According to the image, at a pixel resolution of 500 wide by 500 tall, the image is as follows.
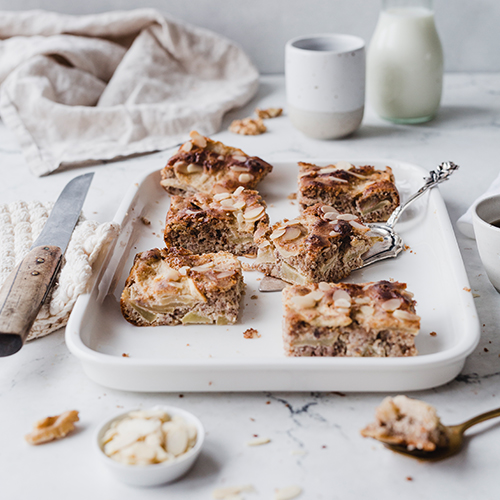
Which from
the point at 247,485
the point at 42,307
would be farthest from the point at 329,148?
the point at 247,485

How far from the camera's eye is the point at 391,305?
63.9 inches

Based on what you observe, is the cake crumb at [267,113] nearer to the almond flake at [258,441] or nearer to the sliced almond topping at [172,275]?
the sliced almond topping at [172,275]

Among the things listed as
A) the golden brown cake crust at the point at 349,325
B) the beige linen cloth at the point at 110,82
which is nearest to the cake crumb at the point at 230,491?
the golden brown cake crust at the point at 349,325

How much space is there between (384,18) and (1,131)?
97.2 inches

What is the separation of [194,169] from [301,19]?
2.15m

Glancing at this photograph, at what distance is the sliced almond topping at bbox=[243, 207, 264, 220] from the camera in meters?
2.23

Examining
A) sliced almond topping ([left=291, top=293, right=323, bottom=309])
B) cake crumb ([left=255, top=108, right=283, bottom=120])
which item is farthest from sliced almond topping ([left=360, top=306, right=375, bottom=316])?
cake crumb ([left=255, top=108, right=283, bottom=120])

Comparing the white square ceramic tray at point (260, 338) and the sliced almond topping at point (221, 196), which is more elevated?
the sliced almond topping at point (221, 196)

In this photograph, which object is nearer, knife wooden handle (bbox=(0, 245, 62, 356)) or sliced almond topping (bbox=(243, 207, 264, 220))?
knife wooden handle (bbox=(0, 245, 62, 356))

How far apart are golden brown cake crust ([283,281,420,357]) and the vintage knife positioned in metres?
0.74

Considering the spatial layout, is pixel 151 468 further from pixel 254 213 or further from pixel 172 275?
pixel 254 213

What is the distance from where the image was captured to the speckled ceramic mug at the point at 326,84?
9.98ft

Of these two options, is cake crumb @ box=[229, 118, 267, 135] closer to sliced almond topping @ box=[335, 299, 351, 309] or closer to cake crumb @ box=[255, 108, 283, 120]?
cake crumb @ box=[255, 108, 283, 120]

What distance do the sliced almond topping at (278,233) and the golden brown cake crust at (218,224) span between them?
4.3 inches
